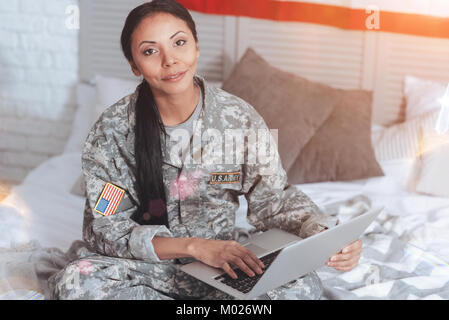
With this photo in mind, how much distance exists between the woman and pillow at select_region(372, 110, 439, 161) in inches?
25.8

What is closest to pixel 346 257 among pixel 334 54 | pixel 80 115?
pixel 80 115

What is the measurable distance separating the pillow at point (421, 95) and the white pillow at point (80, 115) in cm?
96

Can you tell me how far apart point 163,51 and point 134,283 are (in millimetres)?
394

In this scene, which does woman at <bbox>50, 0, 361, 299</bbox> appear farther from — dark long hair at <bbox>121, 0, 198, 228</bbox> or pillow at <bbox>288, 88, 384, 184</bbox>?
pillow at <bbox>288, 88, 384, 184</bbox>

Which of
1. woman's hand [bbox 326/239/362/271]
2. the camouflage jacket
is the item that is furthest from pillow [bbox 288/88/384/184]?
woman's hand [bbox 326/239/362/271]

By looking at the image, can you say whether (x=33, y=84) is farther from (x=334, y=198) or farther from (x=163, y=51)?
(x=334, y=198)

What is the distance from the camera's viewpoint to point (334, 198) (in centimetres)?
149

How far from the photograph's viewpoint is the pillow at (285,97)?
148 cm

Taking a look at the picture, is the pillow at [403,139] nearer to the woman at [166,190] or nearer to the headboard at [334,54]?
the headboard at [334,54]

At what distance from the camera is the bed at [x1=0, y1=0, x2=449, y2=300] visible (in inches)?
40.8
